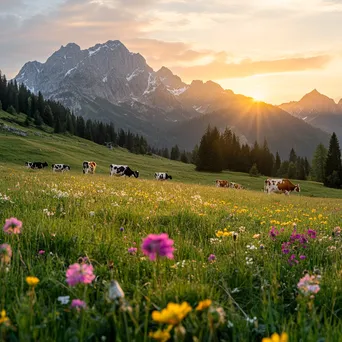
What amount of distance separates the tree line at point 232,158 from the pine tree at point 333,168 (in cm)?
1977

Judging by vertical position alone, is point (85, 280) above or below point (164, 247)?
below

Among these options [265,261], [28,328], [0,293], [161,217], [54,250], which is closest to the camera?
[28,328]

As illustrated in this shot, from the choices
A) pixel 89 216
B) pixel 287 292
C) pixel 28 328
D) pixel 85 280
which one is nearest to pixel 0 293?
pixel 28 328

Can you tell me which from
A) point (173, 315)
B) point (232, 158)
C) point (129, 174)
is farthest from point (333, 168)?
point (173, 315)

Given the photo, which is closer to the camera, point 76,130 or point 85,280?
point 85,280

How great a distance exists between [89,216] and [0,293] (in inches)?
157

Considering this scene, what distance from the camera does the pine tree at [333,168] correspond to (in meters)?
94.1

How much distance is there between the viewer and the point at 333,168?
9962 cm

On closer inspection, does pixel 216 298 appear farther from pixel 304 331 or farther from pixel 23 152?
pixel 23 152

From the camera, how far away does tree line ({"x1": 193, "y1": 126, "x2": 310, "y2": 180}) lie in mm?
101938

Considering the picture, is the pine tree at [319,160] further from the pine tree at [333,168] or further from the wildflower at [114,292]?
the wildflower at [114,292]

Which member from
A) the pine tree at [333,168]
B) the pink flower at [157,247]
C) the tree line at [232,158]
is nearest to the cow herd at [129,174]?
the pink flower at [157,247]

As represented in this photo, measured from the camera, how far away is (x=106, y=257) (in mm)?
4246

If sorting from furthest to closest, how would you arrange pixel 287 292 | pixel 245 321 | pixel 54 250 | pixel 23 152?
1. pixel 23 152
2. pixel 54 250
3. pixel 287 292
4. pixel 245 321
